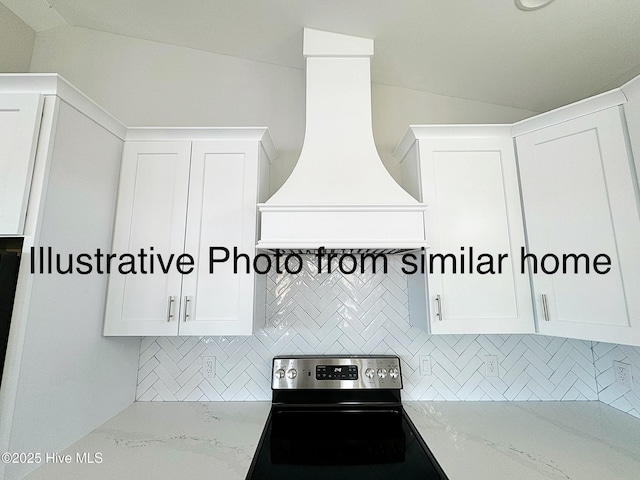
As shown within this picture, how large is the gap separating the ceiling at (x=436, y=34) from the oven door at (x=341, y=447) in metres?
1.93

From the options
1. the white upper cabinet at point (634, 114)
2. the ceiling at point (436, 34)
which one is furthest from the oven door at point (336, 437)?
the ceiling at point (436, 34)

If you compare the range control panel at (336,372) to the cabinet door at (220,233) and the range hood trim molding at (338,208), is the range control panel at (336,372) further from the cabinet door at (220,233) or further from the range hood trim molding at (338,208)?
the range hood trim molding at (338,208)

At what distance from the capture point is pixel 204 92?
6.77 ft

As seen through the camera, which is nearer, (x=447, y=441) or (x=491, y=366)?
(x=447, y=441)

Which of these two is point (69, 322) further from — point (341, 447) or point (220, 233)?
point (341, 447)

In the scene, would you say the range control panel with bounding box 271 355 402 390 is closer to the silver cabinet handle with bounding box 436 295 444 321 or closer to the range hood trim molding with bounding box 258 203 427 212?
the silver cabinet handle with bounding box 436 295 444 321

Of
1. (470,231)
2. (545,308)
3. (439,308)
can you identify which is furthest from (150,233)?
(545,308)

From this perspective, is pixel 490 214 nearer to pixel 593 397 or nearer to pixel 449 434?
pixel 449 434

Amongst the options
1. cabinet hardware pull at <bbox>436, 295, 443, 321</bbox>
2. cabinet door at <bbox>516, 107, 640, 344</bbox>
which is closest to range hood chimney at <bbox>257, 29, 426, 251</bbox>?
cabinet hardware pull at <bbox>436, 295, 443, 321</bbox>

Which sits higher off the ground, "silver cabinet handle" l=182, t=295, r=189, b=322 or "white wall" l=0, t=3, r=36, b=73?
"white wall" l=0, t=3, r=36, b=73

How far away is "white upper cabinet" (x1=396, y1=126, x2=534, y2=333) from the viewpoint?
149 cm

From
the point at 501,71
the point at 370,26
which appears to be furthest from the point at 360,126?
the point at 501,71

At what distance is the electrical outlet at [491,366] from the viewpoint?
1.76 meters

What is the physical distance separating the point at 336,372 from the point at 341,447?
39 centimetres
